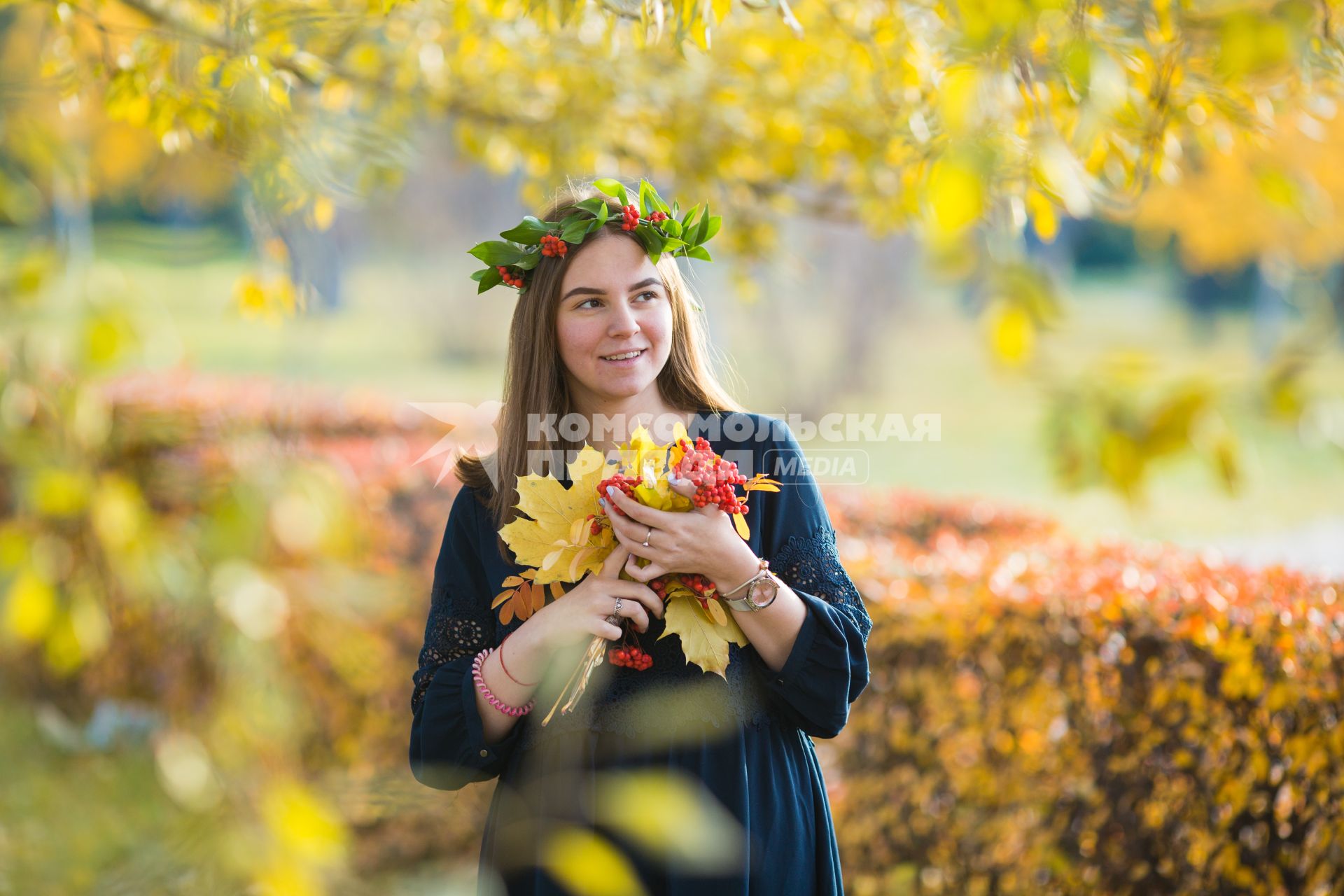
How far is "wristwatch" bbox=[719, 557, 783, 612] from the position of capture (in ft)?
5.48

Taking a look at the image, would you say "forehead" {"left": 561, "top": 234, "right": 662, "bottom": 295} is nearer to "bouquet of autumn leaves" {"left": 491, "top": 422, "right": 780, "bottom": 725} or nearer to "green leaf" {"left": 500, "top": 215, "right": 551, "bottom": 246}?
"green leaf" {"left": 500, "top": 215, "right": 551, "bottom": 246}

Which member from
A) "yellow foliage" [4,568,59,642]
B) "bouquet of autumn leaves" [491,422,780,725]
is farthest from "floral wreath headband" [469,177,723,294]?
"yellow foliage" [4,568,59,642]

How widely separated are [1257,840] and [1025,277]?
2772 millimetres

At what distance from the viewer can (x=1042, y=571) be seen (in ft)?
10.8

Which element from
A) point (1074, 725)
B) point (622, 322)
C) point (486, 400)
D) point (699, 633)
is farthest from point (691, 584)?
point (486, 400)

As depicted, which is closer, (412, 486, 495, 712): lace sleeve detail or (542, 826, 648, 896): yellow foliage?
(542, 826, 648, 896): yellow foliage

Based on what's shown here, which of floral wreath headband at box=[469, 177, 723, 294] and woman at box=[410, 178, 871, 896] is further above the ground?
floral wreath headband at box=[469, 177, 723, 294]

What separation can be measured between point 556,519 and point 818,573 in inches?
21.4

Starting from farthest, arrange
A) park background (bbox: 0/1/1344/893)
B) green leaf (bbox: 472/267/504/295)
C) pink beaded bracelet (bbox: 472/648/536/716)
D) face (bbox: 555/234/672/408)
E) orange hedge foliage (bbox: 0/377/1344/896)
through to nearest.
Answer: orange hedge foliage (bbox: 0/377/1344/896)
green leaf (bbox: 472/267/504/295)
face (bbox: 555/234/672/408)
pink beaded bracelet (bbox: 472/648/536/716)
park background (bbox: 0/1/1344/893)

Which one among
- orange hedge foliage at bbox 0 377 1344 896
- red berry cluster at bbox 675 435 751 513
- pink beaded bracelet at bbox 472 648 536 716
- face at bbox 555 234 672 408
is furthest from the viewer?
orange hedge foliage at bbox 0 377 1344 896

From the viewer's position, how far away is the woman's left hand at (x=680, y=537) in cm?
161

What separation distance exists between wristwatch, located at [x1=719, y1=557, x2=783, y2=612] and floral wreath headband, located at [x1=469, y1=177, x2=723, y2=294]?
644 mm

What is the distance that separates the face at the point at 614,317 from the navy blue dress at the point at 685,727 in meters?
0.36

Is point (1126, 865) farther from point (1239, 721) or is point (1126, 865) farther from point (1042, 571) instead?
point (1042, 571)
